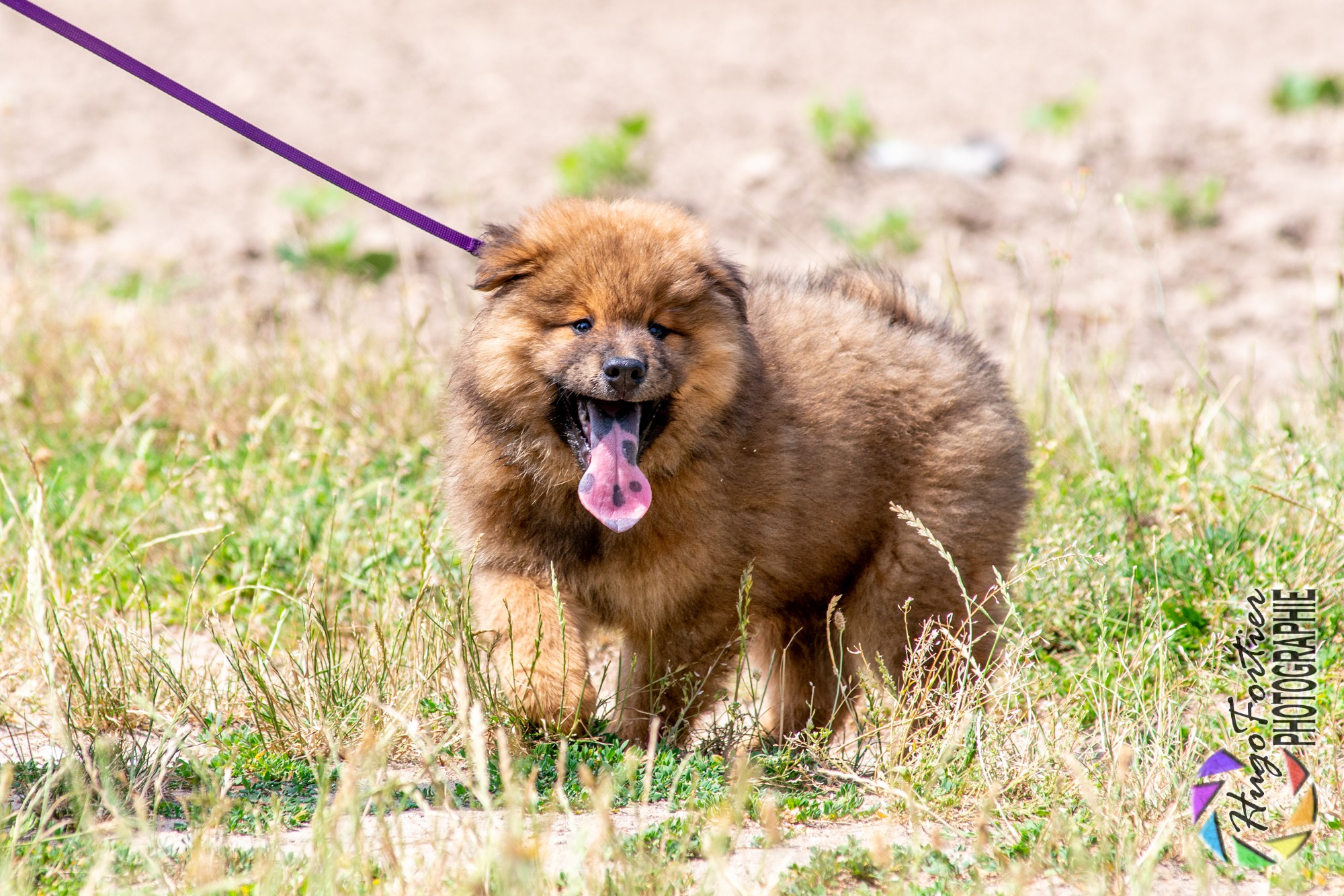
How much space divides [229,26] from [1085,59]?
791 centimetres

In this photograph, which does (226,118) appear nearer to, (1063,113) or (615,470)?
(615,470)

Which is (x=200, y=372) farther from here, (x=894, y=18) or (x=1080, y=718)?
(x=894, y=18)

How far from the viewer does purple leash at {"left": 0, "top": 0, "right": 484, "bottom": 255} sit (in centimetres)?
388

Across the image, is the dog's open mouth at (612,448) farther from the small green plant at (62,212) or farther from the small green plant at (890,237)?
the small green plant at (62,212)

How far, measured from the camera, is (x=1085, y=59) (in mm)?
12367

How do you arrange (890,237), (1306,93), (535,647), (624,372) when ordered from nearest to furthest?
(624,372)
(535,647)
(890,237)
(1306,93)

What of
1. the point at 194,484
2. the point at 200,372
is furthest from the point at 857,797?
the point at 200,372

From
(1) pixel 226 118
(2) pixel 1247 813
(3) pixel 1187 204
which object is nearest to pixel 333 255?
(1) pixel 226 118

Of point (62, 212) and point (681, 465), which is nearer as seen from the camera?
point (681, 465)

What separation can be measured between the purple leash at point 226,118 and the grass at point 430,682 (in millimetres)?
1010

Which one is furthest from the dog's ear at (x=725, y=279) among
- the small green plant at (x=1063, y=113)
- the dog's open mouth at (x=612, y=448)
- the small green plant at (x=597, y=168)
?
the small green plant at (x=1063, y=113)

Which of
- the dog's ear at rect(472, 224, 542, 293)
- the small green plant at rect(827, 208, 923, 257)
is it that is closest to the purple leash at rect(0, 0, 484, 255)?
the dog's ear at rect(472, 224, 542, 293)

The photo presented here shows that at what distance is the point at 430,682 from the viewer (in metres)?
3.83

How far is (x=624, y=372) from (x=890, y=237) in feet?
17.3
